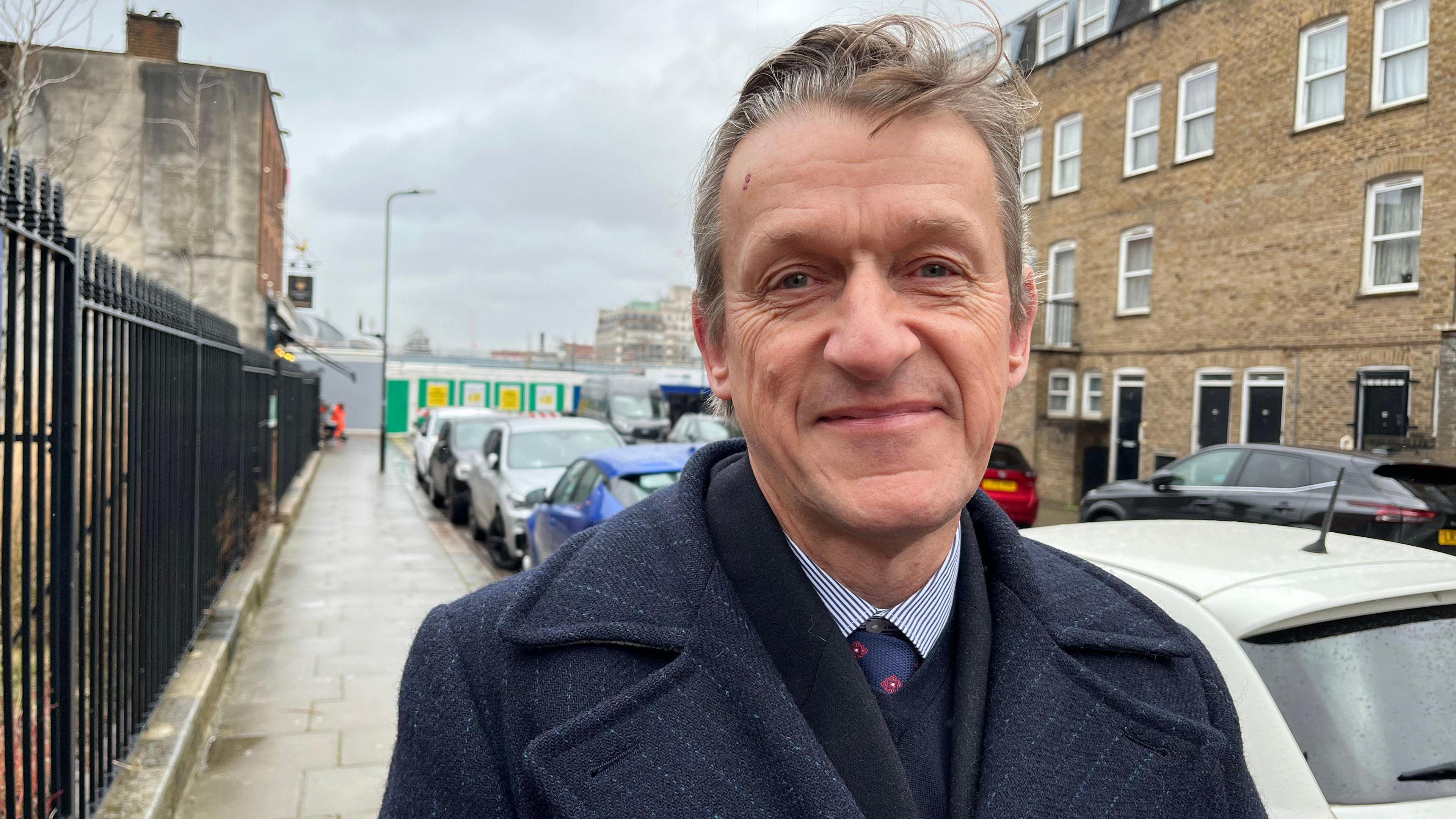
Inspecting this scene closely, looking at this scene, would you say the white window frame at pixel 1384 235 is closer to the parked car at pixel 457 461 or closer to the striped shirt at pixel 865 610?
the parked car at pixel 457 461

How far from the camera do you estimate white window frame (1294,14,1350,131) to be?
15031 millimetres

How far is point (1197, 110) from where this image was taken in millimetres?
17859

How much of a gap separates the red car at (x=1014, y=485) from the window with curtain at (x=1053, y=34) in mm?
12085

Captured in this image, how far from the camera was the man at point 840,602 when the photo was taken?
1302 millimetres

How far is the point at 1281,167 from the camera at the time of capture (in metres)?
16.0

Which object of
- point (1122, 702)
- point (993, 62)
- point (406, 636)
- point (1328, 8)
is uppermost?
point (1328, 8)

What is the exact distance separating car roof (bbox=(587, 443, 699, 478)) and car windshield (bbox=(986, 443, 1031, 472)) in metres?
6.28

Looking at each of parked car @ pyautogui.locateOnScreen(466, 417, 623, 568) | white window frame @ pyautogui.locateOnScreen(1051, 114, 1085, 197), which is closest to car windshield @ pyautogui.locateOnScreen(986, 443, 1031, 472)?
parked car @ pyautogui.locateOnScreen(466, 417, 623, 568)

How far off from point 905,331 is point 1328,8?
17.7m

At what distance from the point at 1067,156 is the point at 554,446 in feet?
47.9

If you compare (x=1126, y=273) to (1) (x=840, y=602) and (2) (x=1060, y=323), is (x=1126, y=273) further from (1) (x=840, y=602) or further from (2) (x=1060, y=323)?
(1) (x=840, y=602)

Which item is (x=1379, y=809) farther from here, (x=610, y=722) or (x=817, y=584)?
(x=610, y=722)

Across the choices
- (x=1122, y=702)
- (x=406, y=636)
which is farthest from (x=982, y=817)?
(x=406, y=636)

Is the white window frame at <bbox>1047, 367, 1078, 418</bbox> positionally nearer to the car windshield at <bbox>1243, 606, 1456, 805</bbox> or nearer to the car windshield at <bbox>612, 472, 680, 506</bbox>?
the car windshield at <bbox>612, 472, 680, 506</bbox>
